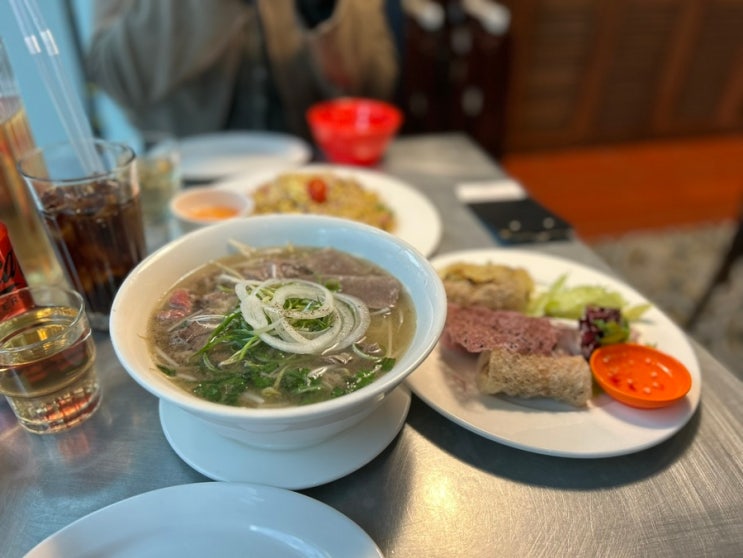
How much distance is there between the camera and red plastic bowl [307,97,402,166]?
215 cm

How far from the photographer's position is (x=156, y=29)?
7.88ft

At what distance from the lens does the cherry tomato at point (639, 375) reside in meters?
1.03

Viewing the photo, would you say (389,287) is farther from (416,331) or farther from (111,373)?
(111,373)

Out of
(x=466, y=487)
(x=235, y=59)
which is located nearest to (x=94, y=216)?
(x=466, y=487)

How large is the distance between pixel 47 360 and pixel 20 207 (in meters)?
0.49

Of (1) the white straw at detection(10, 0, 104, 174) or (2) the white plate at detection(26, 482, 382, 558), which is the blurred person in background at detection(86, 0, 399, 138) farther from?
(2) the white plate at detection(26, 482, 382, 558)

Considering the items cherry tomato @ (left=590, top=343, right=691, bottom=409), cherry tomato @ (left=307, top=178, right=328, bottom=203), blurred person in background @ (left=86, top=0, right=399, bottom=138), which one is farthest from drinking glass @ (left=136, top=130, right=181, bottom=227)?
cherry tomato @ (left=590, top=343, right=691, bottom=409)

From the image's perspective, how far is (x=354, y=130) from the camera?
218 cm

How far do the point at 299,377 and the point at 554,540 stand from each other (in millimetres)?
487

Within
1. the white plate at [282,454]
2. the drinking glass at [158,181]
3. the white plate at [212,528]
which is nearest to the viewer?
the white plate at [212,528]

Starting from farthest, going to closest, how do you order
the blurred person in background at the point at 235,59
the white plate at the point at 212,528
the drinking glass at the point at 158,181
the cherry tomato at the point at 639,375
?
the blurred person in background at the point at 235,59, the drinking glass at the point at 158,181, the cherry tomato at the point at 639,375, the white plate at the point at 212,528

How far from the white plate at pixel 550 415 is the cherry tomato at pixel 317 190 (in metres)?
0.79

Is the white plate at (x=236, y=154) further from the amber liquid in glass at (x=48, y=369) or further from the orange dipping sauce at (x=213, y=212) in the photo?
the amber liquid in glass at (x=48, y=369)

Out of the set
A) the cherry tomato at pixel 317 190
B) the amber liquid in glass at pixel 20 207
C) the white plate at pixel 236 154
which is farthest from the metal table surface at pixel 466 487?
the white plate at pixel 236 154
